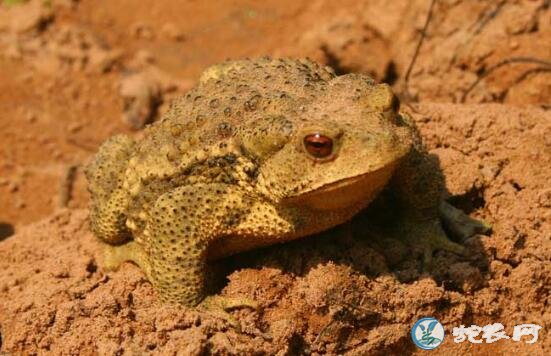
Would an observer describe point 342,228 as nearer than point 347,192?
No

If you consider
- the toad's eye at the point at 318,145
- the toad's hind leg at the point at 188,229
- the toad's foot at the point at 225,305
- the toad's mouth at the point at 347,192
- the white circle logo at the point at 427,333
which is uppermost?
the toad's eye at the point at 318,145

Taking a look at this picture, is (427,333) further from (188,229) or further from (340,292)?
(188,229)

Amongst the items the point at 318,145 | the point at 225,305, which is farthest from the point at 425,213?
the point at 225,305

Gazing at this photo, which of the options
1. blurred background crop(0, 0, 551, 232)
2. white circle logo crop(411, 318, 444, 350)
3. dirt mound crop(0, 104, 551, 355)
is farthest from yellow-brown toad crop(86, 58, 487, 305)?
blurred background crop(0, 0, 551, 232)

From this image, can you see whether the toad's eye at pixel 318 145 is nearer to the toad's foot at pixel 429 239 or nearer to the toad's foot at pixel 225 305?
the toad's foot at pixel 225 305

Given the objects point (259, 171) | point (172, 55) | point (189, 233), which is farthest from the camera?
point (172, 55)

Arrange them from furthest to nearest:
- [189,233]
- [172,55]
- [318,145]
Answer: [172,55] < [189,233] < [318,145]

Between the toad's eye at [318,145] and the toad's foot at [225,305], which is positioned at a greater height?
the toad's eye at [318,145]

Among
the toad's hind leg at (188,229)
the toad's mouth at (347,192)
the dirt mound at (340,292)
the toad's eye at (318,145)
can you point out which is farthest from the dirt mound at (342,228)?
the toad's eye at (318,145)
